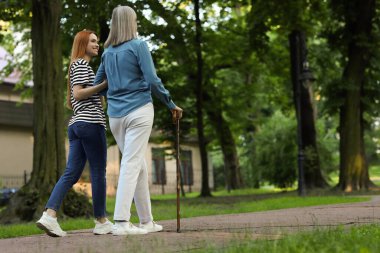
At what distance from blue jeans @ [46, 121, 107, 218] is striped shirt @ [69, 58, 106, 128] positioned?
7 centimetres

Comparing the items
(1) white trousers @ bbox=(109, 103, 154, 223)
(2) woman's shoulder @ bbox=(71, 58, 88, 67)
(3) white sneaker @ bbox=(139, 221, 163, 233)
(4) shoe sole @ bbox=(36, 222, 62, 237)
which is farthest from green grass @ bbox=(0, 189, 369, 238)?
(2) woman's shoulder @ bbox=(71, 58, 88, 67)

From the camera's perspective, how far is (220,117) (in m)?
29.3

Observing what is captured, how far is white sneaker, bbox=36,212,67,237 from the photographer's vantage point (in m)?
6.11

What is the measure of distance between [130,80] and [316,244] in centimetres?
263

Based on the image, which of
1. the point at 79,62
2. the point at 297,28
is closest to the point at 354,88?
the point at 297,28

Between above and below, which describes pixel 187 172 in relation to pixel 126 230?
above

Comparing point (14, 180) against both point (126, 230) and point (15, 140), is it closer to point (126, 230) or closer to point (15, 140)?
point (15, 140)

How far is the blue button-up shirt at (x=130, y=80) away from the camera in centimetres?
620

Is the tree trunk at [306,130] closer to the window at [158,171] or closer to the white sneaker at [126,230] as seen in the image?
the white sneaker at [126,230]

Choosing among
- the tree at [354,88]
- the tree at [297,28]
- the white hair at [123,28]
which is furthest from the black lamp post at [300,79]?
the white hair at [123,28]

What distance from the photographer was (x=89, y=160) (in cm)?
649

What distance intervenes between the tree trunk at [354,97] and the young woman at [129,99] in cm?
1497

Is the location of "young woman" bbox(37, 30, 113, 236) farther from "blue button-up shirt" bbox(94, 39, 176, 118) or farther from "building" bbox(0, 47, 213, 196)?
"building" bbox(0, 47, 213, 196)

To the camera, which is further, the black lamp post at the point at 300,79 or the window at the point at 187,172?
the window at the point at 187,172
